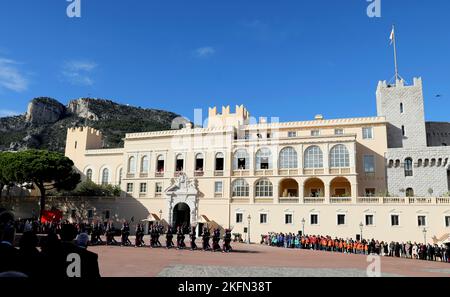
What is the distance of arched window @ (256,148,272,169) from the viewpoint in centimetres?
4538

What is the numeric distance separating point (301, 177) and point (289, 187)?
3750 millimetres

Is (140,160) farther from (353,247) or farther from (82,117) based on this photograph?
(82,117)

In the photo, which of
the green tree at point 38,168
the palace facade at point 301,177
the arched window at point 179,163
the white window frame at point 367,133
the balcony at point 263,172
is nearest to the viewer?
the palace facade at point 301,177

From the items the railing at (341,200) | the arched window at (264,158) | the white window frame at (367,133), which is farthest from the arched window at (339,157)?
the arched window at (264,158)

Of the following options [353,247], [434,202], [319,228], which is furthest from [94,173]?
[434,202]

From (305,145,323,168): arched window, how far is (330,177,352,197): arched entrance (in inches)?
115

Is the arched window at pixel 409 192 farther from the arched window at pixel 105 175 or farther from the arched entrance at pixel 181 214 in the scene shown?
the arched window at pixel 105 175

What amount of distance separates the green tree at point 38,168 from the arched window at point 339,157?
35003 millimetres

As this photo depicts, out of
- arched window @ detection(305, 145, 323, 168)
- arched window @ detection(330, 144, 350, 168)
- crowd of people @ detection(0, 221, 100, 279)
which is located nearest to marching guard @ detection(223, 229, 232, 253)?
arched window @ detection(305, 145, 323, 168)

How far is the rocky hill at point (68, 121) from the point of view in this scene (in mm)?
98938

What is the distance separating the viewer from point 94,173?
58094mm

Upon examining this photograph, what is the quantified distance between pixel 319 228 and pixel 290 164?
8.29m

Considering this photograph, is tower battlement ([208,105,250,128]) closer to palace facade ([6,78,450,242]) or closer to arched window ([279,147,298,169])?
palace facade ([6,78,450,242])
